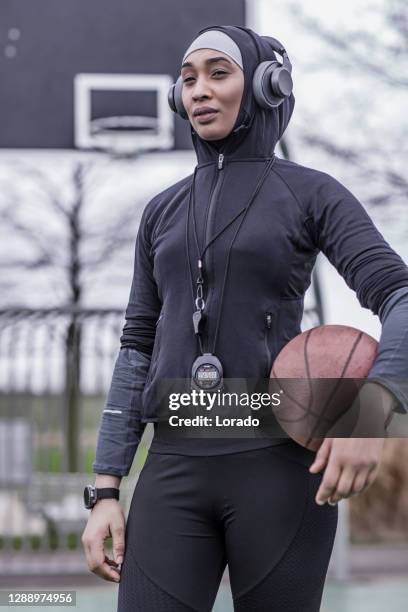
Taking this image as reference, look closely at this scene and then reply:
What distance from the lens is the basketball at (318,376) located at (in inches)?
81.4

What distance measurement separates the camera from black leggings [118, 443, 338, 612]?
2178mm

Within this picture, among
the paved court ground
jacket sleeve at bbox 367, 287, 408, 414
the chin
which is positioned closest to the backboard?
the paved court ground

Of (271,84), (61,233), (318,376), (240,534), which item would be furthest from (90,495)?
(61,233)

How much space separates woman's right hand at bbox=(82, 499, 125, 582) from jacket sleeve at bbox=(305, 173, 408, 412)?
2.33 ft

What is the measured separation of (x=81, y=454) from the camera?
8391mm

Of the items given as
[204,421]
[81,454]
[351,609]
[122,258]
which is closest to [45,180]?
[122,258]

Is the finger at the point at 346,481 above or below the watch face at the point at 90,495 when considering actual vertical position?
above

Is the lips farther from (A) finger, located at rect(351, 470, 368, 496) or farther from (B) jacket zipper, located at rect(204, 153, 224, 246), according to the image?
(A) finger, located at rect(351, 470, 368, 496)

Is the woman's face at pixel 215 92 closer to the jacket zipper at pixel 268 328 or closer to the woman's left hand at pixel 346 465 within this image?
the jacket zipper at pixel 268 328

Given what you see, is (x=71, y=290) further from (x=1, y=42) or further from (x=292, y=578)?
(x=292, y=578)

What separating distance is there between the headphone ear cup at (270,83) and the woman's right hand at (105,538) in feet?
3.15

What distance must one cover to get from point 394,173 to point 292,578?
994 centimetres

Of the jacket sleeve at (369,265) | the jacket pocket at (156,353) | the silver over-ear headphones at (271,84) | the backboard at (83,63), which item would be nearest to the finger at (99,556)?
the jacket pocket at (156,353)

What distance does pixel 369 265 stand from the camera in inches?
82.7
